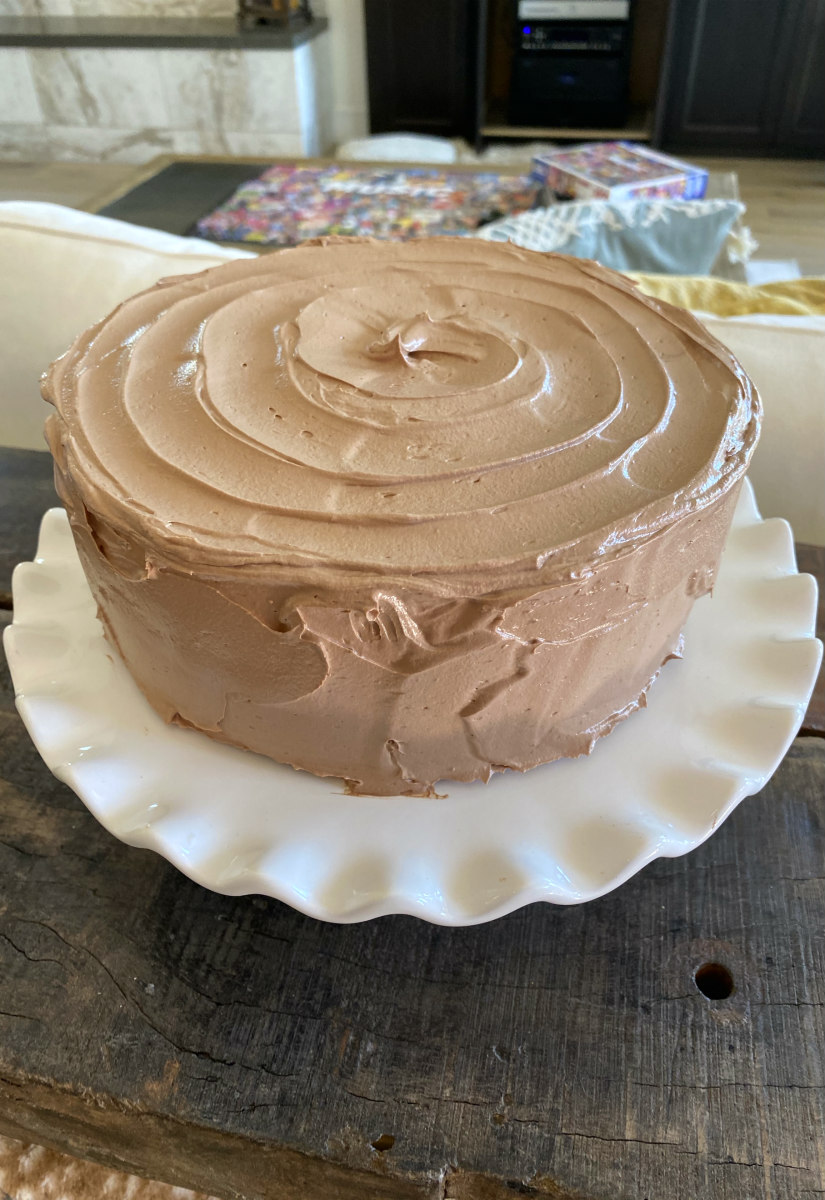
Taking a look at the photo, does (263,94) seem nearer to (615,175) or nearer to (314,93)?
(314,93)

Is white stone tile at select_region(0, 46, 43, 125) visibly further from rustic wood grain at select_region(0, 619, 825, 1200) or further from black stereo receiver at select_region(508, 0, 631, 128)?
rustic wood grain at select_region(0, 619, 825, 1200)

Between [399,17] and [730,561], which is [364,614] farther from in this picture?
[399,17]

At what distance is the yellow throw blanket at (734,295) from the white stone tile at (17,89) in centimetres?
532

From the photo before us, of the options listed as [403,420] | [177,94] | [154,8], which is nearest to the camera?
[403,420]

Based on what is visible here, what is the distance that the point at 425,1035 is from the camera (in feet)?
2.42

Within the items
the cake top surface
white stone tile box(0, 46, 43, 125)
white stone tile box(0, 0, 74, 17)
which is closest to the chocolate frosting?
the cake top surface

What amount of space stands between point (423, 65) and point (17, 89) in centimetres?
249

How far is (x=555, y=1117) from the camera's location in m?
0.69

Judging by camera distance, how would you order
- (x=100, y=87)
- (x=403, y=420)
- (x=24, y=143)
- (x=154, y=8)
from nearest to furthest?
(x=403, y=420) < (x=100, y=87) < (x=154, y=8) < (x=24, y=143)

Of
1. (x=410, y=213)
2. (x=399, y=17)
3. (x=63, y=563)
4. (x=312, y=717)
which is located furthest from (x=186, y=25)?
(x=312, y=717)

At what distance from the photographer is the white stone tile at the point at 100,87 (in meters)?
5.17

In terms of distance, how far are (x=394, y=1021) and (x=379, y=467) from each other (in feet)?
1.56

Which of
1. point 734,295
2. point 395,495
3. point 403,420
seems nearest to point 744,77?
point 734,295

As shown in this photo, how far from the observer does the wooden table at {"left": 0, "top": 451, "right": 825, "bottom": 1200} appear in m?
0.68
